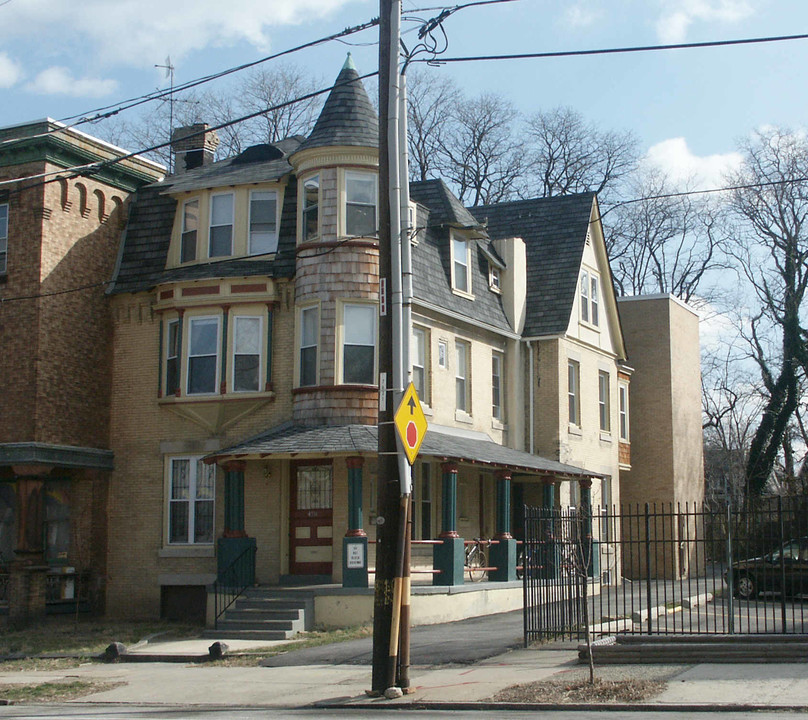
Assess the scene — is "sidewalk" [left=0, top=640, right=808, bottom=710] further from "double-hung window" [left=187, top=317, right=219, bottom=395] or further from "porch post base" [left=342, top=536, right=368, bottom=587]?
"double-hung window" [left=187, top=317, right=219, bottom=395]

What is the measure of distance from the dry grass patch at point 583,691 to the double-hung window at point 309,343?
11.0 m

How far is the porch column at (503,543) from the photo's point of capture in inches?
948

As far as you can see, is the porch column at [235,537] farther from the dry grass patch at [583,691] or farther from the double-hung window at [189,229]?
the dry grass patch at [583,691]

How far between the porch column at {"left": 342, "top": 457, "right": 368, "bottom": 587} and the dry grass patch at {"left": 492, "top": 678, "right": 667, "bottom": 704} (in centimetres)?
788

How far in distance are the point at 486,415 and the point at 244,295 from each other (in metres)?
7.05

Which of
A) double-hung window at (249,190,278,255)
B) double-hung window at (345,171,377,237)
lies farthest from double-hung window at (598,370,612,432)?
double-hung window at (249,190,278,255)

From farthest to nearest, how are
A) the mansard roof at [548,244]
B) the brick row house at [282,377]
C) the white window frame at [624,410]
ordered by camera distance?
the white window frame at [624,410], the mansard roof at [548,244], the brick row house at [282,377]

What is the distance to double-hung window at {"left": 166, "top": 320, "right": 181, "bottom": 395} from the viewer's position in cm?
2400

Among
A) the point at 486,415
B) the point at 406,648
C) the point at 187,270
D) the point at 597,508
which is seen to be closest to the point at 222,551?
the point at 187,270

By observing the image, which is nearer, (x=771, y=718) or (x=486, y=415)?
(x=771, y=718)

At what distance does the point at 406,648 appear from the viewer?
517 inches

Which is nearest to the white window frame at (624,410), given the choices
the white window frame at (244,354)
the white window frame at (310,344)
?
the white window frame at (310,344)

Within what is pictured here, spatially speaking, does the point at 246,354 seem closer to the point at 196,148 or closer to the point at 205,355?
the point at 205,355

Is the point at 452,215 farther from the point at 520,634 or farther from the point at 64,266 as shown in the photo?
the point at 520,634
